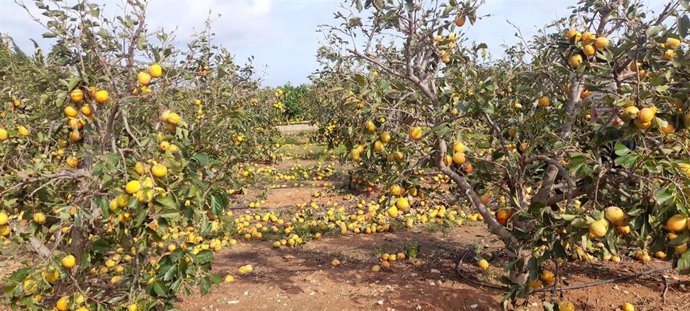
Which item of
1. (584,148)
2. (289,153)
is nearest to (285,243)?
(584,148)

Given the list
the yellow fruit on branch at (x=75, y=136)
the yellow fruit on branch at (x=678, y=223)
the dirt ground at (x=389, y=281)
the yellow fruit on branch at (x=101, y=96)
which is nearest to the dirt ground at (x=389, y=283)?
the dirt ground at (x=389, y=281)

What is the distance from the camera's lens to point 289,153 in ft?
45.3

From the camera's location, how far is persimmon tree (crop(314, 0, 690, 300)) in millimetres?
2326

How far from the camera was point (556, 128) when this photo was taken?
3580 millimetres

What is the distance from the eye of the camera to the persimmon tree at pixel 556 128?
2.33 metres

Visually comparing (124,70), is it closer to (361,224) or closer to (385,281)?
(385,281)

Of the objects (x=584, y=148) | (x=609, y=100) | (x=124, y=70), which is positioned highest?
(x=124, y=70)

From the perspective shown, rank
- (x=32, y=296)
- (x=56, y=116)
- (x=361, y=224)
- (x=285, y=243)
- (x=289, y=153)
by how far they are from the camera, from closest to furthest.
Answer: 1. (x=32, y=296)
2. (x=56, y=116)
3. (x=285, y=243)
4. (x=361, y=224)
5. (x=289, y=153)

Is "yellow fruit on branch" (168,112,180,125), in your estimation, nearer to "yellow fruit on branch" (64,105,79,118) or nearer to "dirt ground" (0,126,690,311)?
"yellow fruit on branch" (64,105,79,118)

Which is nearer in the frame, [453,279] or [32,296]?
[32,296]

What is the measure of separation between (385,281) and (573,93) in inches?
93.6

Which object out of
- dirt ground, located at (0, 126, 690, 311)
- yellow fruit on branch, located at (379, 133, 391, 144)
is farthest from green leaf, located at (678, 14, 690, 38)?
dirt ground, located at (0, 126, 690, 311)

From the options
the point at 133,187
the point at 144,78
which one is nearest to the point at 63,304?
the point at 133,187

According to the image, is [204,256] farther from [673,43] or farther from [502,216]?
[673,43]
